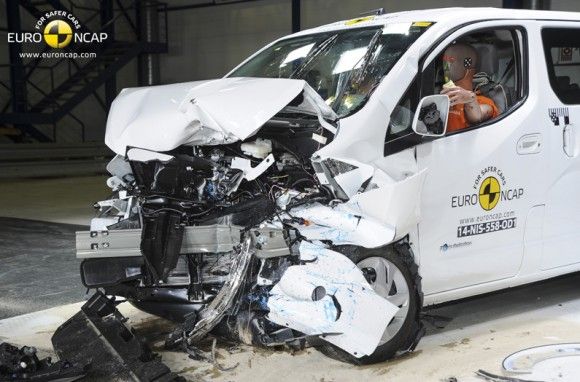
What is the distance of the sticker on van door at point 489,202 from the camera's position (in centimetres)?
386

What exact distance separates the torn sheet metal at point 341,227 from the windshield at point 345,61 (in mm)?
569

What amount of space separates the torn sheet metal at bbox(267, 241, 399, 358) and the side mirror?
87 centimetres

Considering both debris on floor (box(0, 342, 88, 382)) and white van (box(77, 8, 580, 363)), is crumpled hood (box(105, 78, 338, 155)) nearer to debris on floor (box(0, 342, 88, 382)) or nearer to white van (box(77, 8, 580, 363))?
white van (box(77, 8, 580, 363))

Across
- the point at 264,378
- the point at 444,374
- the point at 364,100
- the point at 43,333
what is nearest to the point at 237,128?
the point at 364,100

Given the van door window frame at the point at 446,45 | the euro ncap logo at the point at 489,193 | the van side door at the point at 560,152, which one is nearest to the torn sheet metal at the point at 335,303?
the van door window frame at the point at 446,45

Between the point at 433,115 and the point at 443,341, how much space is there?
1522mm

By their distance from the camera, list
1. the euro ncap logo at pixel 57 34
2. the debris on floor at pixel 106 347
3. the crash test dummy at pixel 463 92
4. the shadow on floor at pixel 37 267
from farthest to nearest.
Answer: the euro ncap logo at pixel 57 34 < the shadow on floor at pixel 37 267 < the crash test dummy at pixel 463 92 < the debris on floor at pixel 106 347

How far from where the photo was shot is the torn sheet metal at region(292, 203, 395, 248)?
11.0ft

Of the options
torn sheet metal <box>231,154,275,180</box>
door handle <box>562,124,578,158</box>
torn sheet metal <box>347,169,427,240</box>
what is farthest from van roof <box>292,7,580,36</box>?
torn sheet metal <box>231,154,275,180</box>

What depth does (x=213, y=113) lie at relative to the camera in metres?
3.37

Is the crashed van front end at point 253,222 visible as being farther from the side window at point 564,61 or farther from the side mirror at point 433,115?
the side window at point 564,61

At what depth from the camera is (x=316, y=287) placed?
335 cm

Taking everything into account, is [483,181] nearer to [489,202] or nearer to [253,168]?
[489,202]

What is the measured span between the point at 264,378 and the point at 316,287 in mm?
647
